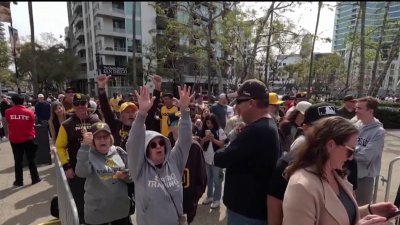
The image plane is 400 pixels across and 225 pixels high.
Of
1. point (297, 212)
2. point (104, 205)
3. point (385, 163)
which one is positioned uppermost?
point (297, 212)

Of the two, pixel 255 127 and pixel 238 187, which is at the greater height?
pixel 255 127

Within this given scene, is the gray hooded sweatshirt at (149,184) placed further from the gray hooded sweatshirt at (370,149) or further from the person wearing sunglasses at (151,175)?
the gray hooded sweatshirt at (370,149)

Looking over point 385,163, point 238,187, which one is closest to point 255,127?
point 238,187

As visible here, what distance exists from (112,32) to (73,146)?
143 ft

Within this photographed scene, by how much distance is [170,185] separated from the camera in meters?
2.22

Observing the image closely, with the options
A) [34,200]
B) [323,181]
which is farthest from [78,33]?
[323,181]

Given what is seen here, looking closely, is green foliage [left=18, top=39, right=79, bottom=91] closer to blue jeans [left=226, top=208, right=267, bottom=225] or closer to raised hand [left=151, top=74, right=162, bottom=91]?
raised hand [left=151, top=74, right=162, bottom=91]

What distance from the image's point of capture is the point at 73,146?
3.65 meters

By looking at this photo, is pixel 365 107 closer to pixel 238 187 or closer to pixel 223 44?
pixel 238 187

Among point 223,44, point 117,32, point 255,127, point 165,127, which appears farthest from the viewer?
point 117,32

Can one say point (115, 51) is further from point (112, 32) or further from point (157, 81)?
point (157, 81)

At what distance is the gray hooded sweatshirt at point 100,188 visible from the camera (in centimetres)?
270

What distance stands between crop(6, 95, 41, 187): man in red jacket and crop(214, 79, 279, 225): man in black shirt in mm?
4632

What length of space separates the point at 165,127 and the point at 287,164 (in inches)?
140
